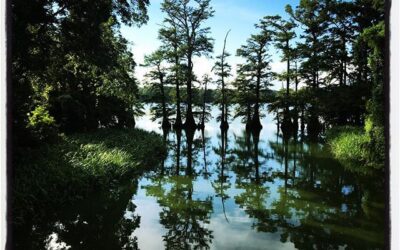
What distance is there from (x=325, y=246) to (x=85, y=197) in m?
5.82

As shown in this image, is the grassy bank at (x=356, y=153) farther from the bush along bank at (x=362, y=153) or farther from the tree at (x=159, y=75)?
the tree at (x=159, y=75)

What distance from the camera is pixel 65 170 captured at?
976 cm

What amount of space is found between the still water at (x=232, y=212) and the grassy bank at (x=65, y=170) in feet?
1.59

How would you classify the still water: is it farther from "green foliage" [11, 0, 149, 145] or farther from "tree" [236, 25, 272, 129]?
"tree" [236, 25, 272, 129]

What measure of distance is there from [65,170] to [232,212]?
4494mm

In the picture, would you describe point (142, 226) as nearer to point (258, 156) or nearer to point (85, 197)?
point (85, 197)

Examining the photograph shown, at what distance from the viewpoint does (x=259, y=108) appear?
36969mm

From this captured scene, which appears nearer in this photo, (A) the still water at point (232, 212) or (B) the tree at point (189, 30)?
(A) the still water at point (232, 212)

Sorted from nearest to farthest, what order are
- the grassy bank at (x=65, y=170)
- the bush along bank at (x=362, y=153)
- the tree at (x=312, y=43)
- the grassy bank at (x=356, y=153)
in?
the grassy bank at (x=65, y=170)
the bush along bank at (x=362, y=153)
the grassy bank at (x=356, y=153)
the tree at (x=312, y=43)

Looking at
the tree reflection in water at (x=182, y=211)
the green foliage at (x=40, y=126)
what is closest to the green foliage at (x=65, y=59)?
the green foliage at (x=40, y=126)

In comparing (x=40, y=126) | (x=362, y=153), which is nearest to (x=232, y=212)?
(x=40, y=126)

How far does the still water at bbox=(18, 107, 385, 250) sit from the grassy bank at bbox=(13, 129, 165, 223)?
1.59 ft

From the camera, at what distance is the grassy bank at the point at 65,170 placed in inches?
313

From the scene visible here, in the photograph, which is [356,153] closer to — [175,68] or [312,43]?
[312,43]
